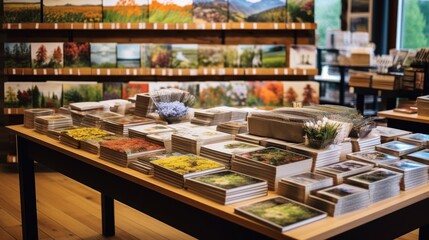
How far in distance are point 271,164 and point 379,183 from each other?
0.41 meters

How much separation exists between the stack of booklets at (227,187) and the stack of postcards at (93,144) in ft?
2.63

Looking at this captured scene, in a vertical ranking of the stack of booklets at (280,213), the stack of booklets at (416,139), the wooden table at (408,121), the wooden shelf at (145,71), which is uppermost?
the wooden shelf at (145,71)

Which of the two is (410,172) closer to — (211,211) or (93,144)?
(211,211)

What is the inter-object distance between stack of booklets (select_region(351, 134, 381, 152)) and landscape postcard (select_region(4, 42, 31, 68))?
167 inches

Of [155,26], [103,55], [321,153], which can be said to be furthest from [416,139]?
[103,55]

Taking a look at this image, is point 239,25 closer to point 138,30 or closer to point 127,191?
point 138,30

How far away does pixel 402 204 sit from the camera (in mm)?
2107

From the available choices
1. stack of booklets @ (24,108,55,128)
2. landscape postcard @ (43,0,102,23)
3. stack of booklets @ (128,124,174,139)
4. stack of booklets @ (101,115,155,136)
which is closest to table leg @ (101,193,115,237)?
stack of booklets @ (24,108,55,128)

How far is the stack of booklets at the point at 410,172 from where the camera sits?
2.25 metres

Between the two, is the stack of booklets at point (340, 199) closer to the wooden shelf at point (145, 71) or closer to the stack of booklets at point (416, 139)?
the stack of booklets at point (416, 139)

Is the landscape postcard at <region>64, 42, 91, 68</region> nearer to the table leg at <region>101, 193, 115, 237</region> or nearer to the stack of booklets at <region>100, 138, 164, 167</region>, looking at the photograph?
the table leg at <region>101, 193, 115, 237</region>

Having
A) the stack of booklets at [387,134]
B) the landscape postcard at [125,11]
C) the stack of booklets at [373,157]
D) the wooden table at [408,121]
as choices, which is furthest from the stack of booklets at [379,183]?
the landscape postcard at [125,11]

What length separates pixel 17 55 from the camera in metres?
5.93

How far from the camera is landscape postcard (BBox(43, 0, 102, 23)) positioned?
19.2 feet
